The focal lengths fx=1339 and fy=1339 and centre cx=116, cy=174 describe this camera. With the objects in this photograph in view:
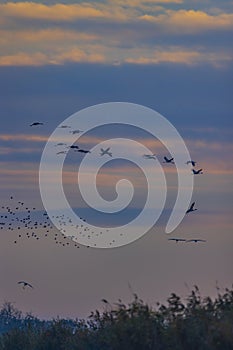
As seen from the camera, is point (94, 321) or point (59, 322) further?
point (59, 322)

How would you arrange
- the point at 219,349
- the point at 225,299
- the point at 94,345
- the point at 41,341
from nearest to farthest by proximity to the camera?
1. the point at 219,349
2. the point at 225,299
3. the point at 94,345
4. the point at 41,341

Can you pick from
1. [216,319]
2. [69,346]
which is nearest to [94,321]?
[69,346]

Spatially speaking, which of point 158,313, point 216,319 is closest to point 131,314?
point 158,313

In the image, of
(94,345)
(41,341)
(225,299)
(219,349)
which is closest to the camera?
(219,349)

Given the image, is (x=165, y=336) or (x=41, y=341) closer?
(x=165, y=336)

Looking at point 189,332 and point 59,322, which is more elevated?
point 59,322

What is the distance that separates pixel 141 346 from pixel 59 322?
461 inches

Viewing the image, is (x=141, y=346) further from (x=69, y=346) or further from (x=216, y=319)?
(x=69, y=346)

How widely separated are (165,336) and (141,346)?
148cm

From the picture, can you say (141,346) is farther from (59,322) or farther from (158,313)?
(59,322)

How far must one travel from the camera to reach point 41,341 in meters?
57.2

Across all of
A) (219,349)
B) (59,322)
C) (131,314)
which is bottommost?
(219,349)

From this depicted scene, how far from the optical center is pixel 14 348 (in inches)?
2354

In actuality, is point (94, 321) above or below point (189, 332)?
above
